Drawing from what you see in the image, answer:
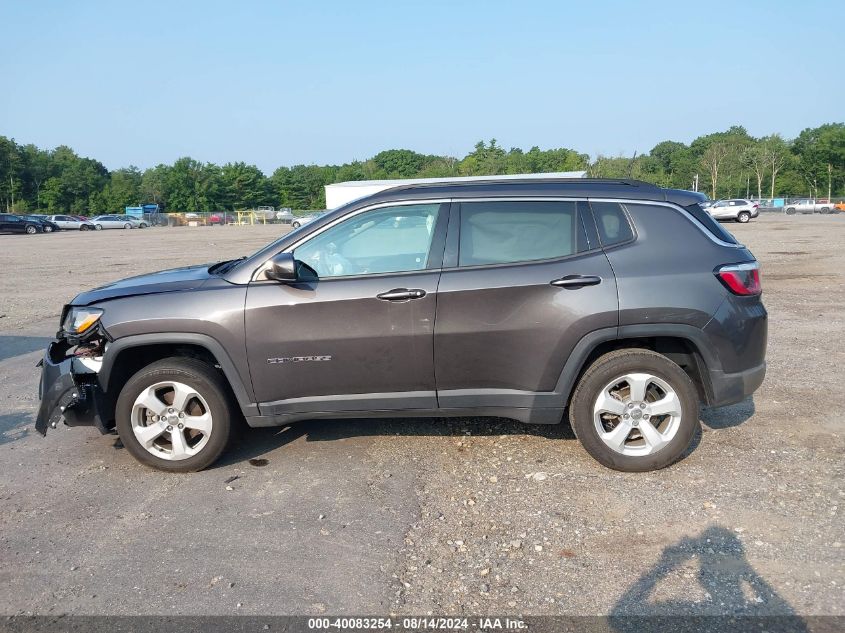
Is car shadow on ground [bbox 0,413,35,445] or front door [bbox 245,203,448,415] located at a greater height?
front door [bbox 245,203,448,415]

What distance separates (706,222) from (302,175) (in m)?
122

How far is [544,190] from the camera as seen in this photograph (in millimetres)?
4469

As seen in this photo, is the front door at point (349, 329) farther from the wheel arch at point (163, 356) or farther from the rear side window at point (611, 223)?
the rear side window at point (611, 223)

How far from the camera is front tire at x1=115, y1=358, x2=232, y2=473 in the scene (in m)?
4.39

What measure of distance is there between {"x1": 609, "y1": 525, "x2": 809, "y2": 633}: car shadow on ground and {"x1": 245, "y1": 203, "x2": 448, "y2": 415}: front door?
5.71 ft

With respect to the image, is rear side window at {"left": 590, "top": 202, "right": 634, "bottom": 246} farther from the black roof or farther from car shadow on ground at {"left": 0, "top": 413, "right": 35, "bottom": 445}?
car shadow on ground at {"left": 0, "top": 413, "right": 35, "bottom": 445}

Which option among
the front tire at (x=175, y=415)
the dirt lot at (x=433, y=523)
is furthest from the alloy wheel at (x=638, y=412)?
the front tire at (x=175, y=415)

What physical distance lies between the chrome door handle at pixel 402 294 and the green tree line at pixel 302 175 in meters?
74.9

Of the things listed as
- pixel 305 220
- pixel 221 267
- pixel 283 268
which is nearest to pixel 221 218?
pixel 305 220

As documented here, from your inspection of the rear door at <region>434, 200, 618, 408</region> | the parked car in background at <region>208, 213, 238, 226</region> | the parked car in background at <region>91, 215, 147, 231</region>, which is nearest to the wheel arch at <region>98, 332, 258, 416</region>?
the rear door at <region>434, 200, 618, 408</region>

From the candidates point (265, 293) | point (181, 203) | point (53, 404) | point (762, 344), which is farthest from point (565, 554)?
point (181, 203)

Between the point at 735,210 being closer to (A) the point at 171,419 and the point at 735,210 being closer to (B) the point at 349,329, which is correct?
(B) the point at 349,329

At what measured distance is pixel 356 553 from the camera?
3.46 m

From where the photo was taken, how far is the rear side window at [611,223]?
4336 mm
